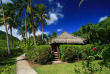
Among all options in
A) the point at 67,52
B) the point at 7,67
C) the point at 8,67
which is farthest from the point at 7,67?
the point at 67,52

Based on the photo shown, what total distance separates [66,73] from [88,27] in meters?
23.2

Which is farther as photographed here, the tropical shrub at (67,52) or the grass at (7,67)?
the tropical shrub at (67,52)

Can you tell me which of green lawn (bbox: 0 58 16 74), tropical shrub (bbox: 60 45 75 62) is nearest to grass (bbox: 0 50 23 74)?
green lawn (bbox: 0 58 16 74)

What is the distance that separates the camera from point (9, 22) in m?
22.6

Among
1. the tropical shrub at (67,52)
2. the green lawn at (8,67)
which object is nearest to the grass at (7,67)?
the green lawn at (8,67)

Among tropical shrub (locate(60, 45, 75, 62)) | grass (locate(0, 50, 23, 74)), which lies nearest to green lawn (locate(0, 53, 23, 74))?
grass (locate(0, 50, 23, 74))

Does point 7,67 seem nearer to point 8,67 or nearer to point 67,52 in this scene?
point 8,67

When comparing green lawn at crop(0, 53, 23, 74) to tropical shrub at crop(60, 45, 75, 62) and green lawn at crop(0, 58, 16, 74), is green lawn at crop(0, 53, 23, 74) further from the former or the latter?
tropical shrub at crop(60, 45, 75, 62)

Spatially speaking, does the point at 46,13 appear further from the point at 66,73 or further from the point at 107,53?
the point at 107,53

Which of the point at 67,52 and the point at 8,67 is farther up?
the point at 8,67

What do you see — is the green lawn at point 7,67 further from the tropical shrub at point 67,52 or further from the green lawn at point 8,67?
the tropical shrub at point 67,52

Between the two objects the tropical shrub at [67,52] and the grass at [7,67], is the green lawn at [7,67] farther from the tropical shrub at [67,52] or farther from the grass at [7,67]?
the tropical shrub at [67,52]

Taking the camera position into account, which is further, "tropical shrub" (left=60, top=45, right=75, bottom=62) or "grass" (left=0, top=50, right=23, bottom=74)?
"tropical shrub" (left=60, top=45, right=75, bottom=62)

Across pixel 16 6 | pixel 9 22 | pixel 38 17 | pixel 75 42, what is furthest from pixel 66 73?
pixel 9 22
